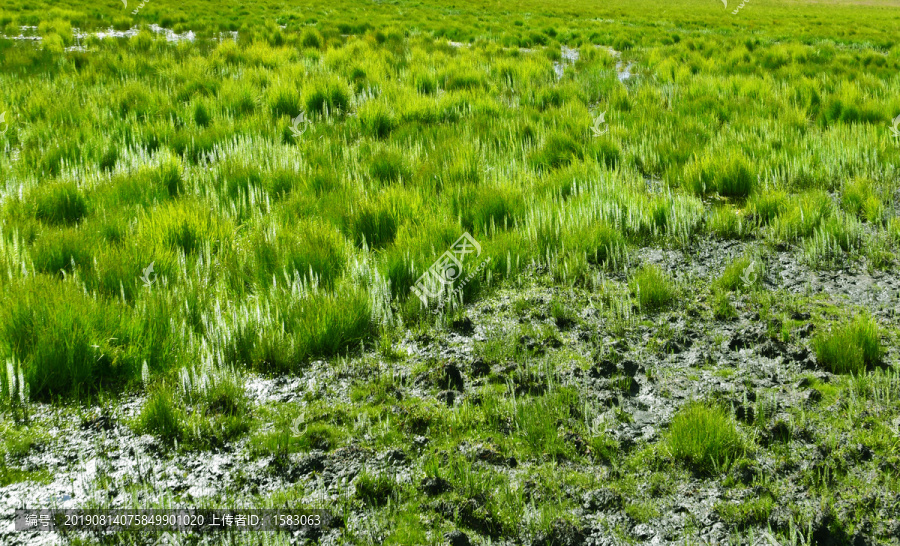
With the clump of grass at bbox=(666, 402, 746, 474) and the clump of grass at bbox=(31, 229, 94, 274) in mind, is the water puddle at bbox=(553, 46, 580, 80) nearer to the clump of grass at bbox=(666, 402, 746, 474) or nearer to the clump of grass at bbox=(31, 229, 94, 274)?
the clump of grass at bbox=(31, 229, 94, 274)

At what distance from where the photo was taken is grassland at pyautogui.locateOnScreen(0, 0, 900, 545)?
6.52 ft

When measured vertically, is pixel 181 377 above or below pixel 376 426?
above

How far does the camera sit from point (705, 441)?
7.00ft

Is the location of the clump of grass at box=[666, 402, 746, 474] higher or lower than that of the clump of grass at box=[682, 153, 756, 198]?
lower

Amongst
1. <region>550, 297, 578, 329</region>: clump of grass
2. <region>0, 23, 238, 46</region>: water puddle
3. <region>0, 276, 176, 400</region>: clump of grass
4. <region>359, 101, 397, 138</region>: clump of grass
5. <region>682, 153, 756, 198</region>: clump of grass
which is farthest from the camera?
<region>0, 23, 238, 46</region>: water puddle

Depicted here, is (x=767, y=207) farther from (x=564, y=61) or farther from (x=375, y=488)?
(x=564, y=61)

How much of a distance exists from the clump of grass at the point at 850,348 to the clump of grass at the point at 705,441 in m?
0.70

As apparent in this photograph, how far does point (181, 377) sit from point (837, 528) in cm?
225

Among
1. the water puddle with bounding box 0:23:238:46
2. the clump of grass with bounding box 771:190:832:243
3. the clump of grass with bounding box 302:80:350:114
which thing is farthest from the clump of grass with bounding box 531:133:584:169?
the water puddle with bounding box 0:23:238:46

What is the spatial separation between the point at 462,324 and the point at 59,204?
2.72 m

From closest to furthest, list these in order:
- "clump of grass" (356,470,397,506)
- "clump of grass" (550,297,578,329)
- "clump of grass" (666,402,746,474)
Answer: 1. "clump of grass" (356,470,397,506)
2. "clump of grass" (666,402,746,474)
3. "clump of grass" (550,297,578,329)

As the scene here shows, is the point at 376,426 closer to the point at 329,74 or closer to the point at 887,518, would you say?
the point at 887,518

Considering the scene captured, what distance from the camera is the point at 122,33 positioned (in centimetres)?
1380

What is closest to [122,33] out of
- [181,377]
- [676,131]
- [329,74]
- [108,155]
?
[329,74]
